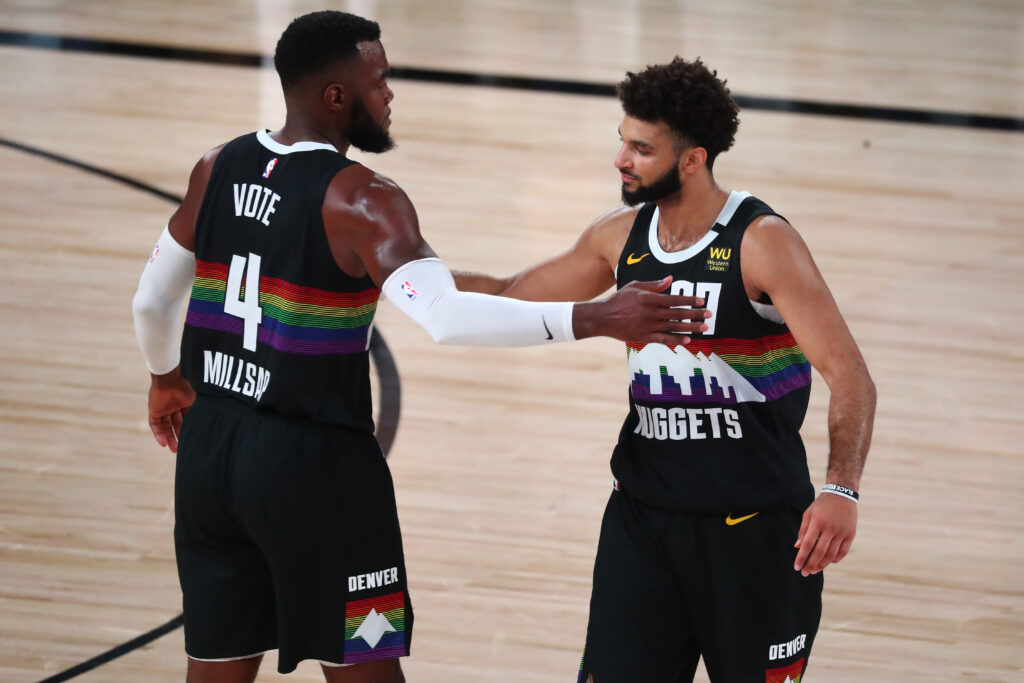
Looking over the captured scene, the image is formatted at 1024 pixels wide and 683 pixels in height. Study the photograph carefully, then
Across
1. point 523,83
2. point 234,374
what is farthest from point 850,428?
point 523,83

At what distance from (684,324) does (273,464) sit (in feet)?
2.97

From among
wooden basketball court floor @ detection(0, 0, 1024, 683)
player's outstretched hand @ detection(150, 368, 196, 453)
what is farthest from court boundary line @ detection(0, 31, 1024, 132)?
player's outstretched hand @ detection(150, 368, 196, 453)

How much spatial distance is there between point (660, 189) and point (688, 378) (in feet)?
1.31

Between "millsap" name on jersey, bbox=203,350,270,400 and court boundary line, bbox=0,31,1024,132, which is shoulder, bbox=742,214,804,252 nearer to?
"millsap" name on jersey, bbox=203,350,270,400

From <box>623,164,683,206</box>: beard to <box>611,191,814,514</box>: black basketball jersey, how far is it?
4.6 inches

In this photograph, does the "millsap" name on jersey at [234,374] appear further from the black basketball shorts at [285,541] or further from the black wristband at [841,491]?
the black wristband at [841,491]

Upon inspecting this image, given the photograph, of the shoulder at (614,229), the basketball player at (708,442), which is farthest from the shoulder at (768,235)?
the shoulder at (614,229)

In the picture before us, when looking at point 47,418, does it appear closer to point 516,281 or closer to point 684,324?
point 516,281

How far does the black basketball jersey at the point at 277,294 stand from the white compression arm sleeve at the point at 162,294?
0.12m

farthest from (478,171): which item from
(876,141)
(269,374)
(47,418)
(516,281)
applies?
Result: (269,374)

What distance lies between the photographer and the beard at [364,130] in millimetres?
2820

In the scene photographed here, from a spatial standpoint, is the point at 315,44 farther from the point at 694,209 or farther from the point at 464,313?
the point at 694,209

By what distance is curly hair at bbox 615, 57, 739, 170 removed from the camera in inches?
107

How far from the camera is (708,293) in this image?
2689 mm
